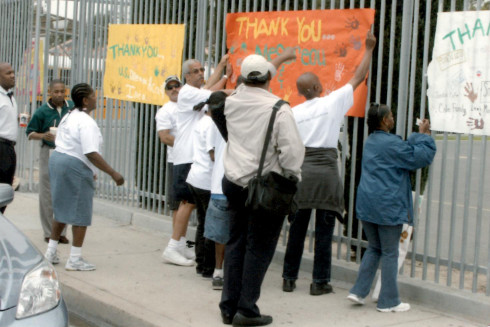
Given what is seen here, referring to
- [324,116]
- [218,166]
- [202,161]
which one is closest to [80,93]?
[202,161]

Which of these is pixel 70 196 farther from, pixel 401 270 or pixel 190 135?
pixel 401 270

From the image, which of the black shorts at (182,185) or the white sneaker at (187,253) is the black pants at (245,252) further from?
the white sneaker at (187,253)

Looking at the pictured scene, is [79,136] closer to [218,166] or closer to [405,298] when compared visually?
[218,166]

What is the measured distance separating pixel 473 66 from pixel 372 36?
90 centimetres

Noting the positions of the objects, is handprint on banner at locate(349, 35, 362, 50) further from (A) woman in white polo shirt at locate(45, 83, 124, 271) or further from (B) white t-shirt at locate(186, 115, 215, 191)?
(A) woman in white polo shirt at locate(45, 83, 124, 271)

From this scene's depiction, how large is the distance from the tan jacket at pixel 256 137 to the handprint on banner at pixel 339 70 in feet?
5.87

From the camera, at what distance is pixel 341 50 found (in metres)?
6.94

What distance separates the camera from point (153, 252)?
820cm

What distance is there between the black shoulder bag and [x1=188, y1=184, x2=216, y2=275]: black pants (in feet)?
5.75

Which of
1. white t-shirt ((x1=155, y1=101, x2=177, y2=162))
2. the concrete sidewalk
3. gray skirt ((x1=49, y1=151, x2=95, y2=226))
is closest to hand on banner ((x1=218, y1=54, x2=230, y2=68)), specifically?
white t-shirt ((x1=155, y1=101, x2=177, y2=162))

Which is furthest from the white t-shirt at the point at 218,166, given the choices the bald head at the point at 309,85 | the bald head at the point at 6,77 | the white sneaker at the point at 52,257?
the bald head at the point at 6,77

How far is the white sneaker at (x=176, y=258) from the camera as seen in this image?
7.48m

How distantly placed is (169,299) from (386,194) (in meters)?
1.93

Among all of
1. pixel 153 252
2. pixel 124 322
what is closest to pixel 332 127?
pixel 124 322
